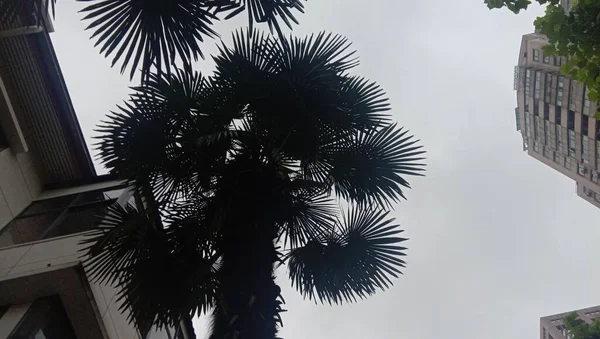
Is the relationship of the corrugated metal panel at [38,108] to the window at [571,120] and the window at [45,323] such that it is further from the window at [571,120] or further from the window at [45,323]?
the window at [571,120]

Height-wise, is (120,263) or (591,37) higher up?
(591,37)

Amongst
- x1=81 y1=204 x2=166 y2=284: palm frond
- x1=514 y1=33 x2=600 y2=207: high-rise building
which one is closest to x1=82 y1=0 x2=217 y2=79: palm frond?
x1=81 y1=204 x2=166 y2=284: palm frond

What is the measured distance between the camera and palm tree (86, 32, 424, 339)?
531 cm

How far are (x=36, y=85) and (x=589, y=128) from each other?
4534cm

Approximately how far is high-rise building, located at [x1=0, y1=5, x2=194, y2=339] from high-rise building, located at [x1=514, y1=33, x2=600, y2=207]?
40.8 metres

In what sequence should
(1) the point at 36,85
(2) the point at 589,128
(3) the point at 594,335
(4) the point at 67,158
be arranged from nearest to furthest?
1. (1) the point at 36,85
2. (4) the point at 67,158
3. (3) the point at 594,335
4. (2) the point at 589,128

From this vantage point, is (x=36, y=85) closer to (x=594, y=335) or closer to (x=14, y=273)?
(x=14, y=273)

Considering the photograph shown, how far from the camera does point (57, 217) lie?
10.0 meters

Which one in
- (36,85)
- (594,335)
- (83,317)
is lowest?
(594,335)

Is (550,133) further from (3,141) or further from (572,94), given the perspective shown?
(3,141)

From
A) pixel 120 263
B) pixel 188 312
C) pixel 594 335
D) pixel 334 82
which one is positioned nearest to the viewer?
pixel 188 312

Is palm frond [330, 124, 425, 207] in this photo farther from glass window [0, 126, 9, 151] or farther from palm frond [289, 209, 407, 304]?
glass window [0, 126, 9, 151]

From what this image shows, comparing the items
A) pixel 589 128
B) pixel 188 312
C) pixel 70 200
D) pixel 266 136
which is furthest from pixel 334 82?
pixel 589 128

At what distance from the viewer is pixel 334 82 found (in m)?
6.46
